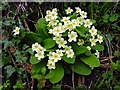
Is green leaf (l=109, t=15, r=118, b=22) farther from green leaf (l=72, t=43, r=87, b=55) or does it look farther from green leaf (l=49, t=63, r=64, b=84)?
green leaf (l=49, t=63, r=64, b=84)

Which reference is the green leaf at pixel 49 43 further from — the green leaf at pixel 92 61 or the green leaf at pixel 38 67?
the green leaf at pixel 92 61

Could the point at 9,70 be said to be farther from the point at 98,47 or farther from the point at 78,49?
the point at 98,47

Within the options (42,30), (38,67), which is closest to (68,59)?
(38,67)

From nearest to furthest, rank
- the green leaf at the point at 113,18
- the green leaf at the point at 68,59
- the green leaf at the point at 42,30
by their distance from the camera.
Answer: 1. the green leaf at the point at 68,59
2. the green leaf at the point at 42,30
3. the green leaf at the point at 113,18

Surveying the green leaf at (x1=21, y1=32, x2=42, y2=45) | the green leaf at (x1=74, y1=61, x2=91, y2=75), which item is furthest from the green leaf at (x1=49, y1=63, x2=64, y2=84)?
the green leaf at (x1=21, y1=32, x2=42, y2=45)

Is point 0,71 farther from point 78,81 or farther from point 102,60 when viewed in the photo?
point 102,60

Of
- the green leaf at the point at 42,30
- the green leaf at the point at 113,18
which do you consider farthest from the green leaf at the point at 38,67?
the green leaf at the point at 113,18

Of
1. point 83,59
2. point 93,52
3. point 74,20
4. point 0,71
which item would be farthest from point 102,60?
point 0,71
